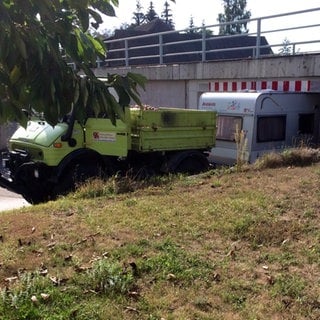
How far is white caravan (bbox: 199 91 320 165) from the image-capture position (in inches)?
413

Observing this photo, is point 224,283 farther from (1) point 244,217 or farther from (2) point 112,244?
(1) point 244,217

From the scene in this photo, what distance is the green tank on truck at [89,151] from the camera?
889cm

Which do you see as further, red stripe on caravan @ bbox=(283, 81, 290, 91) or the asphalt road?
red stripe on caravan @ bbox=(283, 81, 290, 91)

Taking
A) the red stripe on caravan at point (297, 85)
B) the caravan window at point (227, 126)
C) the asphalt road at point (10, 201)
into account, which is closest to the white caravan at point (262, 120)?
the caravan window at point (227, 126)

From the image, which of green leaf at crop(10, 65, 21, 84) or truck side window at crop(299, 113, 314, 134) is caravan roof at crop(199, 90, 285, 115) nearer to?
truck side window at crop(299, 113, 314, 134)

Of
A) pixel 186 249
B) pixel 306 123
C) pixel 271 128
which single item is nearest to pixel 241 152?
pixel 271 128

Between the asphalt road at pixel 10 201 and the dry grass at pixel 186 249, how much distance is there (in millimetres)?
3293

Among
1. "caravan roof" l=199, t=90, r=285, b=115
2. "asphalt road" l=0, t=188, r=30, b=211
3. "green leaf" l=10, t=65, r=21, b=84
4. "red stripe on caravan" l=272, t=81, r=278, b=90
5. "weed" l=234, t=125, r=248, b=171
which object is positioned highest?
"green leaf" l=10, t=65, r=21, b=84

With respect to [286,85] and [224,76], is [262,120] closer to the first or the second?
[286,85]

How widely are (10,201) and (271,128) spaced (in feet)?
19.0

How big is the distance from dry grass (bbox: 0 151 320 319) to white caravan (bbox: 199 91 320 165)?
139 inches

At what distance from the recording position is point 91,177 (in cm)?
880

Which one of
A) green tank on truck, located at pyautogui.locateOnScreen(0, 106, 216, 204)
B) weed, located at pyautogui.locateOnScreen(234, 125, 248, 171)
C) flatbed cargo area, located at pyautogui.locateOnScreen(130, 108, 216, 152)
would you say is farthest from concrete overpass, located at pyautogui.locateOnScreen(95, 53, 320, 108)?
weed, located at pyautogui.locateOnScreen(234, 125, 248, 171)

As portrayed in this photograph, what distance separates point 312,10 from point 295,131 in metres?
2.88
